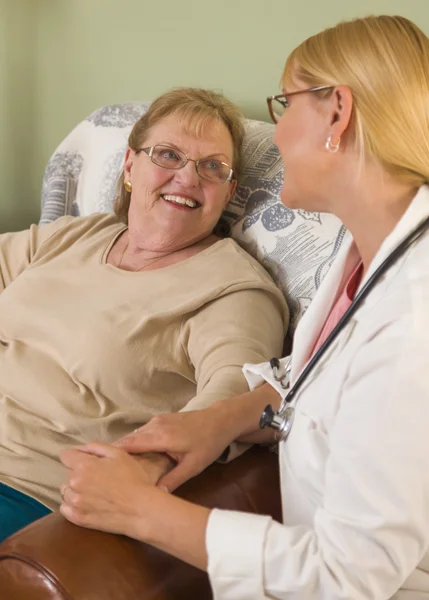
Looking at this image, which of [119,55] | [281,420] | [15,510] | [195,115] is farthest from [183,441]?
[119,55]

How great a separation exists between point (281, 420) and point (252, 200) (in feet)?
2.59

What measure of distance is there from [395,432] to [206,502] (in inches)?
14.9

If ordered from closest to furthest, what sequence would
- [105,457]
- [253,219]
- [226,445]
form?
[105,457] < [226,445] < [253,219]

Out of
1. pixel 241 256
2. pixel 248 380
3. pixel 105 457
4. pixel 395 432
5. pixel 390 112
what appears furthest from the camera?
pixel 241 256

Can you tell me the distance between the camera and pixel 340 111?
35.8 inches

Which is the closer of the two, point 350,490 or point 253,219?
point 350,490

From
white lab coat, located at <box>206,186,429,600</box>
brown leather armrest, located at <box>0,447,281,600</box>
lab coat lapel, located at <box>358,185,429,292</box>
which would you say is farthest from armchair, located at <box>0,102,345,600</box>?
lab coat lapel, located at <box>358,185,429,292</box>

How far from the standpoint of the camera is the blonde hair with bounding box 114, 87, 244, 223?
5.34 feet

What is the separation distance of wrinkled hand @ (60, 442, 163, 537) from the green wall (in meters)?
1.24

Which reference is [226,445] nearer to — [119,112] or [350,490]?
[350,490]

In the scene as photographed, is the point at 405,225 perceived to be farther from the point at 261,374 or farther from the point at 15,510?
the point at 15,510

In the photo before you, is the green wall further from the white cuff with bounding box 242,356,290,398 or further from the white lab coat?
the white lab coat

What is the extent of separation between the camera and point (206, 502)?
3.34 ft

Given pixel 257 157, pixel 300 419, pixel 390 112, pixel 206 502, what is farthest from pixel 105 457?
pixel 257 157
